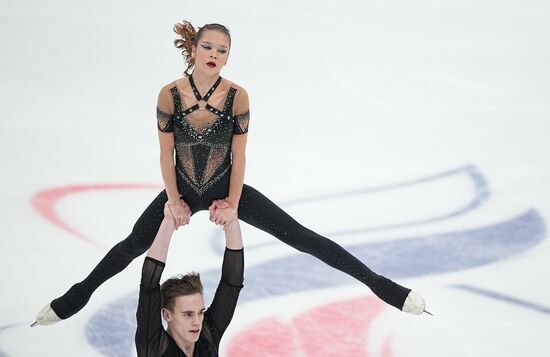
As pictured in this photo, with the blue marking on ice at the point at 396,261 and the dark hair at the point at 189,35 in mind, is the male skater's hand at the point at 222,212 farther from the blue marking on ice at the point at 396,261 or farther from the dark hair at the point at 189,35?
the blue marking on ice at the point at 396,261

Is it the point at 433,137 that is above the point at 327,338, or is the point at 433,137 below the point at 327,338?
above

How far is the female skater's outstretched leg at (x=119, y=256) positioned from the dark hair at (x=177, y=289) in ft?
0.98

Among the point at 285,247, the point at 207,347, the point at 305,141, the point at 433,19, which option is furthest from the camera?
the point at 433,19

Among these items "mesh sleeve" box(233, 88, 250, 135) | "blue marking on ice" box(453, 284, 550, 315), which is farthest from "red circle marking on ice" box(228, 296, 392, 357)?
"mesh sleeve" box(233, 88, 250, 135)

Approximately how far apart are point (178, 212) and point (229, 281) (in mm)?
340

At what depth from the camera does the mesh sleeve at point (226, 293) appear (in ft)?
12.2

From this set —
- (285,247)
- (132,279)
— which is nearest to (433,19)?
(285,247)

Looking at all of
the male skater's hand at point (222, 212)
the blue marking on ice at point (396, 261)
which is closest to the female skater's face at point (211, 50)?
the male skater's hand at point (222, 212)

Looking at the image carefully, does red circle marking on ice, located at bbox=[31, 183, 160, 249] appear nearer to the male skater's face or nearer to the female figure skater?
the female figure skater

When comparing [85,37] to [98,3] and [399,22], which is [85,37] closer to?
[98,3]

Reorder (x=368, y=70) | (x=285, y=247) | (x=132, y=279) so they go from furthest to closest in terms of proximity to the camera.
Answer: (x=368, y=70), (x=285, y=247), (x=132, y=279)

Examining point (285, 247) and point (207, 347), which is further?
point (285, 247)

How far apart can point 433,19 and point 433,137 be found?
2832 mm

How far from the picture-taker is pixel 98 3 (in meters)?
9.38
